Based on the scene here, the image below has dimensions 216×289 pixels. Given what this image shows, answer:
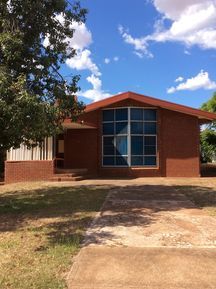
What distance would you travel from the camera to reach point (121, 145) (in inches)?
922

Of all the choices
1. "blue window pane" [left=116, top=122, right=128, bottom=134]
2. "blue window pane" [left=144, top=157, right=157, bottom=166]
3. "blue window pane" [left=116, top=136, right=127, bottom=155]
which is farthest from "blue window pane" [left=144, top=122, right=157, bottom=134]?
"blue window pane" [left=144, top=157, right=157, bottom=166]

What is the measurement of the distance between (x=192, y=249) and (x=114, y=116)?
54.8 ft

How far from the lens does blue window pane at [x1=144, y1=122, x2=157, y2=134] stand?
2342 cm

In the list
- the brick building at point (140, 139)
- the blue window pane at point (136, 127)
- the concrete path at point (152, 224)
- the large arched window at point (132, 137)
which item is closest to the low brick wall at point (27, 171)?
the brick building at point (140, 139)

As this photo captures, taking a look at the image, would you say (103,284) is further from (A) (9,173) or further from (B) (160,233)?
(A) (9,173)

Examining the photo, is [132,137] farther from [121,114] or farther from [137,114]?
[121,114]

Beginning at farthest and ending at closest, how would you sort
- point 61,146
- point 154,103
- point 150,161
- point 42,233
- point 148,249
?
point 61,146 < point 150,161 < point 154,103 < point 42,233 < point 148,249

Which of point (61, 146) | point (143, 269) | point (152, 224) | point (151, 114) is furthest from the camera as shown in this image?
point (61, 146)

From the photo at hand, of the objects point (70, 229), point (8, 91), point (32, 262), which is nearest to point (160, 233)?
point (70, 229)

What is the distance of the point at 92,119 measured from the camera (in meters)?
23.7

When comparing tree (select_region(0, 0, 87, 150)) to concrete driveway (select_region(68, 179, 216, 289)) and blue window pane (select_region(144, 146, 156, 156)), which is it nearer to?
concrete driveway (select_region(68, 179, 216, 289))

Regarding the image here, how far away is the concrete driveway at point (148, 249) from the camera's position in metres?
5.75

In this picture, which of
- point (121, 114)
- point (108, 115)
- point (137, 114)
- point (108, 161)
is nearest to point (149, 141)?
point (137, 114)

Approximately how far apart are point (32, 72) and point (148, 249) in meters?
5.98
